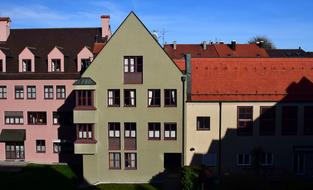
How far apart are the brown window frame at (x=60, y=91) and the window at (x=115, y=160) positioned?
1107cm

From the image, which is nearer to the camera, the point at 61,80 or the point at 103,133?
the point at 103,133

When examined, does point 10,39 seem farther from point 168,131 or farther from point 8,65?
point 168,131

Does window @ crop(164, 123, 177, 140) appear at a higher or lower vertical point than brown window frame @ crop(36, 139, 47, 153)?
higher

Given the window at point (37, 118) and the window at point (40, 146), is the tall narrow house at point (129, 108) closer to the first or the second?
the window at point (37, 118)

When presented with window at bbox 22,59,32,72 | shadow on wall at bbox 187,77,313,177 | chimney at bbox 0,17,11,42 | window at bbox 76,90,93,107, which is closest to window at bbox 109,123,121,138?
window at bbox 76,90,93,107

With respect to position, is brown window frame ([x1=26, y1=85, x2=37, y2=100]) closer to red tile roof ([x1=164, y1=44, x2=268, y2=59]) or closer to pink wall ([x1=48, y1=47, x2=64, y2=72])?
pink wall ([x1=48, y1=47, x2=64, y2=72])

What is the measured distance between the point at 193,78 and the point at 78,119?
12197 millimetres

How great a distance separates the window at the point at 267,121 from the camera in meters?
36.9

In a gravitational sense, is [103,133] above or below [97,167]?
above

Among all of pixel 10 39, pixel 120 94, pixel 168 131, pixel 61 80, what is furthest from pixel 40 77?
pixel 168 131

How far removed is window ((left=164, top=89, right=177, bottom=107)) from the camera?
3706cm

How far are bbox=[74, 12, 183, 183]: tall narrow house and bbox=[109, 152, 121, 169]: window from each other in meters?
0.12

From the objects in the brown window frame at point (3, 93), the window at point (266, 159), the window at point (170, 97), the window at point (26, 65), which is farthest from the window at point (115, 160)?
the brown window frame at point (3, 93)

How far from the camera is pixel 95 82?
37094mm
